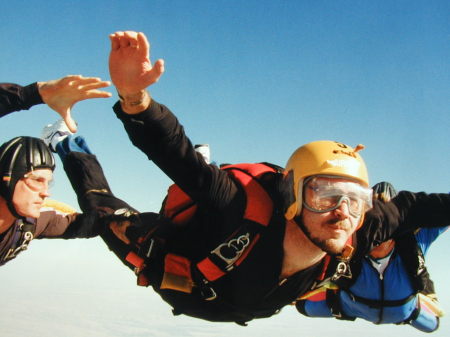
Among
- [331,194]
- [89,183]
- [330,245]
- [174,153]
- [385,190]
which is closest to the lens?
[174,153]

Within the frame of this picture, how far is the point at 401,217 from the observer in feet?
12.1

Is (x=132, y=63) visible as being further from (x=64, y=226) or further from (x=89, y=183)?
(x=64, y=226)

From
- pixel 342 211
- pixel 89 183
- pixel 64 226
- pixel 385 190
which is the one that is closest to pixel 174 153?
pixel 342 211

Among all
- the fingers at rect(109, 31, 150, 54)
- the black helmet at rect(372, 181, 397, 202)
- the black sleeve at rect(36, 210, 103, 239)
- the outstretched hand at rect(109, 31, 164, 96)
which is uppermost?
the black helmet at rect(372, 181, 397, 202)

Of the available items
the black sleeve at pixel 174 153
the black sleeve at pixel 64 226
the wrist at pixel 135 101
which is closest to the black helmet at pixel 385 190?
the black sleeve at pixel 174 153

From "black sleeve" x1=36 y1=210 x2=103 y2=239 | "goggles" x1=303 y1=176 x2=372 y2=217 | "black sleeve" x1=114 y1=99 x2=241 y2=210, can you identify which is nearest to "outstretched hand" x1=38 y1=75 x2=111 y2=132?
"black sleeve" x1=36 y1=210 x2=103 y2=239

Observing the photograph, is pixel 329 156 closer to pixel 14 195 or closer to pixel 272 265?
pixel 272 265

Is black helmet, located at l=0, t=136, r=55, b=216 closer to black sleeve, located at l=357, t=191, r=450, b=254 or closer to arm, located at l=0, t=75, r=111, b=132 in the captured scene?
arm, located at l=0, t=75, r=111, b=132

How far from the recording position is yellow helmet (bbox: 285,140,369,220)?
10.5 feet

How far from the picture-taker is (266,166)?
3629mm

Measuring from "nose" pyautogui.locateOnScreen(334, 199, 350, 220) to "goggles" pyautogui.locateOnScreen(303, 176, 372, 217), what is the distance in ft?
0.05

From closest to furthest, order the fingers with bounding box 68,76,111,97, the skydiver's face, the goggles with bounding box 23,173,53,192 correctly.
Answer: the fingers with bounding box 68,76,111,97 < the skydiver's face < the goggles with bounding box 23,173,53,192

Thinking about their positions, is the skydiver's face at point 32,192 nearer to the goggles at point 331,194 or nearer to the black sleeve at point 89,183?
the black sleeve at point 89,183

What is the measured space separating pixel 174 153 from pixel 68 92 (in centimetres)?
202
